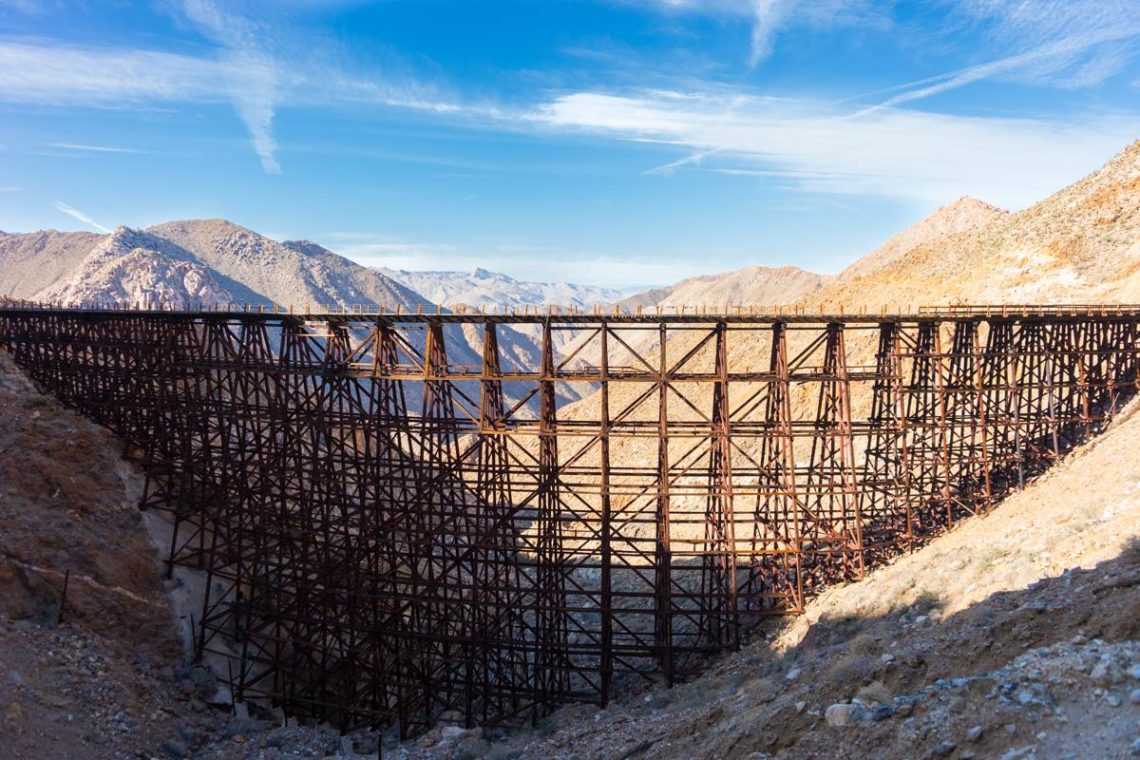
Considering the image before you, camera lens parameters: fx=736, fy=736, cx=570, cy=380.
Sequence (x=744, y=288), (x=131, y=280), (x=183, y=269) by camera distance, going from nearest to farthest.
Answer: (x=131, y=280) → (x=183, y=269) → (x=744, y=288)

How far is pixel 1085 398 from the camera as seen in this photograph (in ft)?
66.4

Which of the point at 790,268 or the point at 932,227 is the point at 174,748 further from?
the point at 790,268

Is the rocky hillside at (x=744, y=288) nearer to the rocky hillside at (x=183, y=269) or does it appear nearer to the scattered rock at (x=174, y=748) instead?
the rocky hillside at (x=183, y=269)

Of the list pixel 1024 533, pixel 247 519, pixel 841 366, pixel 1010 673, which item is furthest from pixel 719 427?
pixel 247 519

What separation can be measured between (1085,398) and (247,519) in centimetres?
2428

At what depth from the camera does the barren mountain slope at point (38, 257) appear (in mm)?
98062

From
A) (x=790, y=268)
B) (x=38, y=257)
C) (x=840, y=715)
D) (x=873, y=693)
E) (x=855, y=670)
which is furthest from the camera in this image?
(x=790, y=268)

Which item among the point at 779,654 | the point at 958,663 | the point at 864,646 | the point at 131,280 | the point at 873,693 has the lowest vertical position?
the point at 779,654

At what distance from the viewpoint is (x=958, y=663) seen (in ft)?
29.8

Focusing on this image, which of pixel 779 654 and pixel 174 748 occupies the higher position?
pixel 779 654

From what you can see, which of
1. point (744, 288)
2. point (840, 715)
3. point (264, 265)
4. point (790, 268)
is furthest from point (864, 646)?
point (264, 265)

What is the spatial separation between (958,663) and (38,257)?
127888mm

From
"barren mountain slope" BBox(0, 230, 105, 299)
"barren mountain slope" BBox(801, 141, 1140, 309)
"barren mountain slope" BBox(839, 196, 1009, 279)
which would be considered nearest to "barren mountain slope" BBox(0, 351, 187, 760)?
"barren mountain slope" BBox(801, 141, 1140, 309)

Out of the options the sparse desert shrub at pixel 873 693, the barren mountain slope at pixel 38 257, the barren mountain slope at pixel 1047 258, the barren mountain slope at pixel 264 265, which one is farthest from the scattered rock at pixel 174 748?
the barren mountain slope at pixel 264 265
